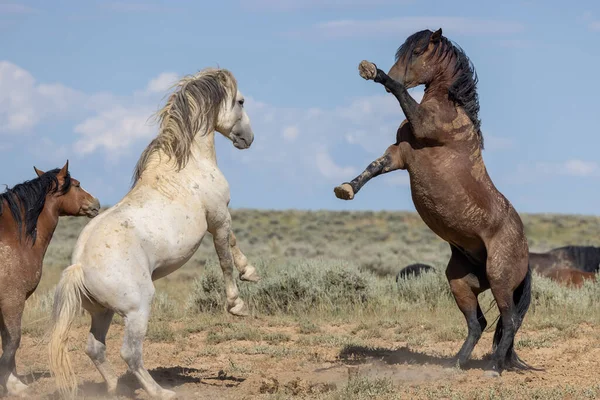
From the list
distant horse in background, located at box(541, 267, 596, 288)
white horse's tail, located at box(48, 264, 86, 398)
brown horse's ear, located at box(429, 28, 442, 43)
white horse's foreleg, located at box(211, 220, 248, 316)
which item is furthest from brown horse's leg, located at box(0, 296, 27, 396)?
distant horse in background, located at box(541, 267, 596, 288)

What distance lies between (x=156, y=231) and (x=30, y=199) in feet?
5.63

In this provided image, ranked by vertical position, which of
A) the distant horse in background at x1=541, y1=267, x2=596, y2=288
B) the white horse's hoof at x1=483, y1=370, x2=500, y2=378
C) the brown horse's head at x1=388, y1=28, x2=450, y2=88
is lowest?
the white horse's hoof at x1=483, y1=370, x2=500, y2=378

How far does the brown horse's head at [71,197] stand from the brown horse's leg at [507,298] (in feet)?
12.7

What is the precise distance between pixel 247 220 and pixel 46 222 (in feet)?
127

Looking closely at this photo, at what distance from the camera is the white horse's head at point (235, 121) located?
7652 mm

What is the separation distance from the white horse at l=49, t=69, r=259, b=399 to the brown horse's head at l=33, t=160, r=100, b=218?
38.8 inches

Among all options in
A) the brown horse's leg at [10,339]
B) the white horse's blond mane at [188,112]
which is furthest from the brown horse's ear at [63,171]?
the brown horse's leg at [10,339]

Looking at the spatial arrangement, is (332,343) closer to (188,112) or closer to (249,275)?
(249,275)

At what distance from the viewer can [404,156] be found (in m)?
7.73

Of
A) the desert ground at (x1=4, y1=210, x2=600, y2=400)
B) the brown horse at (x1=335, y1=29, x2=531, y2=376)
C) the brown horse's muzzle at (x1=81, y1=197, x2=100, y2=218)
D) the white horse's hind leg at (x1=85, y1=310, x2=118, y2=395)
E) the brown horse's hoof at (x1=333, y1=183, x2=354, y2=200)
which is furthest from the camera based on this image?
the brown horse's muzzle at (x1=81, y1=197, x2=100, y2=218)

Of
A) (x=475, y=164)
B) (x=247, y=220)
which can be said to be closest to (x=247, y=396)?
(x=475, y=164)

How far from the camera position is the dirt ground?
7.30 m

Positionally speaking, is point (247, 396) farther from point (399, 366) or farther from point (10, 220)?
point (10, 220)

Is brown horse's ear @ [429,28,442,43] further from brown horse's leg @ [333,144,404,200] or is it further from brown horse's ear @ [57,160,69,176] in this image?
brown horse's ear @ [57,160,69,176]
